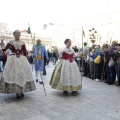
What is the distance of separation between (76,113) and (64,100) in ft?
3.24

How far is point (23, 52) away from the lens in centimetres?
515

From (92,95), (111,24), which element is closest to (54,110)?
(92,95)

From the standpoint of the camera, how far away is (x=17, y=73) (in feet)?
15.8

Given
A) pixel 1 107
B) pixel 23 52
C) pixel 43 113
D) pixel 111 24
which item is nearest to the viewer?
pixel 43 113

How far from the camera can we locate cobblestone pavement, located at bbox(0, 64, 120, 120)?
3.71 metres

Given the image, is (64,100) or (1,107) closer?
(1,107)

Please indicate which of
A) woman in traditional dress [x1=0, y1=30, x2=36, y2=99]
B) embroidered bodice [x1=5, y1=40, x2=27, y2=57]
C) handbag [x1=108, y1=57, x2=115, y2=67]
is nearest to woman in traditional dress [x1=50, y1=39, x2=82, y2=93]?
woman in traditional dress [x1=0, y1=30, x2=36, y2=99]

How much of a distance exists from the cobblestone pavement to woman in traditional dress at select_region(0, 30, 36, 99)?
0.95ft

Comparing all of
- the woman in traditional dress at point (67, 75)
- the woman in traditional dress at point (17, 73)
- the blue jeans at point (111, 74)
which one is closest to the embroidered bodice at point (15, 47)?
the woman in traditional dress at point (17, 73)

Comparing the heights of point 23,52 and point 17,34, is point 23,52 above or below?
below

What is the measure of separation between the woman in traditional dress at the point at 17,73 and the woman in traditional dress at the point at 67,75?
0.79 m

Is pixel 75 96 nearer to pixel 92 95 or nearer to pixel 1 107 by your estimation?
pixel 92 95

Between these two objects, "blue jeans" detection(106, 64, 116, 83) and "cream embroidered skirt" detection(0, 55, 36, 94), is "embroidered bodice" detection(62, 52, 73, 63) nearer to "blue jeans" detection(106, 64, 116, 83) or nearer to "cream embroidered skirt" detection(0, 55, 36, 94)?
"cream embroidered skirt" detection(0, 55, 36, 94)

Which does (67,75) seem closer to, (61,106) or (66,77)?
(66,77)
